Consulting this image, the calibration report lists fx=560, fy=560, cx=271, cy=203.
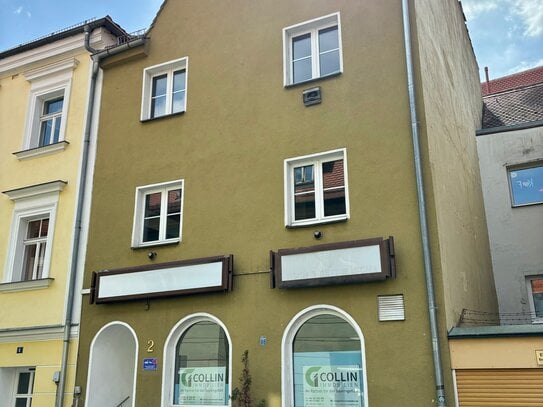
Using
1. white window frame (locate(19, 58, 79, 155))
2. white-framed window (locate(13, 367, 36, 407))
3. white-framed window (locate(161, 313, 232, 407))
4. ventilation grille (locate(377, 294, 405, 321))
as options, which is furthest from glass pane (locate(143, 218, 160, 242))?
ventilation grille (locate(377, 294, 405, 321))

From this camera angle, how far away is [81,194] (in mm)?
12172

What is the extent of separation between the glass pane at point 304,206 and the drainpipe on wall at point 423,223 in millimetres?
1857

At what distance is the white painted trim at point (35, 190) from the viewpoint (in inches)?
491

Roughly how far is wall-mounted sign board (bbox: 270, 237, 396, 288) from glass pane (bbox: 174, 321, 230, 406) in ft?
5.35

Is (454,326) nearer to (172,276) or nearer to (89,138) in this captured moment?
(172,276)

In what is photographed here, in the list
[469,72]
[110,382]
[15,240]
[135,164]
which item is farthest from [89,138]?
[469,72]

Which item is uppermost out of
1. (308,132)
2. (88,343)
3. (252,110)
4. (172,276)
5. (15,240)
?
(252,110)

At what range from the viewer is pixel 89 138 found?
1259cm

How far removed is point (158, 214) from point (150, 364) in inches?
115

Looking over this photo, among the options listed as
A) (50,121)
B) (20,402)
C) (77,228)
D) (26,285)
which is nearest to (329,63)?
(77,228)

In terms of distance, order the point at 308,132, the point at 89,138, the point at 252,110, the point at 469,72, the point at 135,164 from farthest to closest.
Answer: the point at 469,72 → the point at 89,138 → the point at 135,164 → the point at 252,110 → the point at 308,132

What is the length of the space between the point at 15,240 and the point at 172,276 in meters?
4.71

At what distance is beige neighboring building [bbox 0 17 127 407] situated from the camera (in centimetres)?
1141

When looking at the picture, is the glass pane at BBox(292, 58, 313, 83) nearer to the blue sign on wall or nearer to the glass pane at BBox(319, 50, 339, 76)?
the glass pane at BBox(319, 50, 339, 76)
